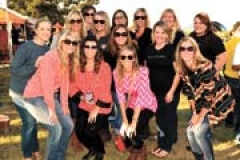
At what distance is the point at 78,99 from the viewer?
20.1ft

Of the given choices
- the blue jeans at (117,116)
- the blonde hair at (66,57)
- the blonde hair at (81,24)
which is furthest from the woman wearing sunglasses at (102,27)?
the blonde hair at (66,57)

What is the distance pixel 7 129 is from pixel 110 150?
2.37m

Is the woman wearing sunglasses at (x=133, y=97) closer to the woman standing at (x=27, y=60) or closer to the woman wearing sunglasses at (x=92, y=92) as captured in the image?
the woman wearing sunglasses at (x=92, y=92)

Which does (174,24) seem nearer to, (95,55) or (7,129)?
(95,55)

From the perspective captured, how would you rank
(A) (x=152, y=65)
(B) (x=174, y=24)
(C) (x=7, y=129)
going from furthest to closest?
(C) (x=7, y=129) → (B) (x=174, y=24) → (A) (x=152, y=65)

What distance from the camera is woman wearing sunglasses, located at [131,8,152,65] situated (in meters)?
7.19

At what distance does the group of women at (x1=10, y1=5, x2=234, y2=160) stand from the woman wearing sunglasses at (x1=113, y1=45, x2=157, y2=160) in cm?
1

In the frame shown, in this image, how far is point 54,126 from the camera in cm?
539

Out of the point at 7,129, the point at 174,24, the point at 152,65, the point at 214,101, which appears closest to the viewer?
the point at 214,101

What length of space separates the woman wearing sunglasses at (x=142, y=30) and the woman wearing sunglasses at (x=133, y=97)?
1061 mm

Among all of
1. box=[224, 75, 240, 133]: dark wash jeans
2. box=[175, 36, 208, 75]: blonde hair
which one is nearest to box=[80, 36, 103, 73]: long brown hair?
box=[175, 36, 208, 75]: blonde hair

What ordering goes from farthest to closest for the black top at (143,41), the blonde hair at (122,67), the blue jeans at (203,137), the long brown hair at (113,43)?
the black top at (143,41) → the long brown hair at (113,43) → the blonde hair at (122,67) → the blue jeans at (203,137)

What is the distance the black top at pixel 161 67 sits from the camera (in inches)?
258

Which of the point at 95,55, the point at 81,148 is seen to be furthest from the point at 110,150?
the point at 95,55
